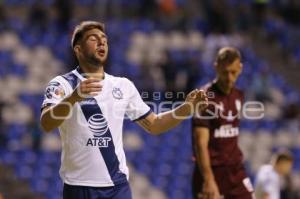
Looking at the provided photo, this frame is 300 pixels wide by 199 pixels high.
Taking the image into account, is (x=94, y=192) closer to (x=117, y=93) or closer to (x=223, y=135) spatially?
(x=117, y=93)

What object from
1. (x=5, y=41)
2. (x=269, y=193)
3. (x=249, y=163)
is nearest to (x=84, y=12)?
(x=5, y=41)

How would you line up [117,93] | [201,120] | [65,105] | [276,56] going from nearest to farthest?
1. [65,105]
2. [117,93]
3. [201,120]
4. [276,56]

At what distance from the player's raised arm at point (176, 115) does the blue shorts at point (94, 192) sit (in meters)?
0.56

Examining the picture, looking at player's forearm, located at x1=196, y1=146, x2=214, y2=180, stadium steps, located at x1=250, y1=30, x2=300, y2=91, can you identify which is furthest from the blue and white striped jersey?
stadium steps, located at x1=250, y1=30, x2=300, y2=91

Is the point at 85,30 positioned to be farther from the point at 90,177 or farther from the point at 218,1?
the point at 218,1

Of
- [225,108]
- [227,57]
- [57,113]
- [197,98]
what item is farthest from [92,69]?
[225,108]

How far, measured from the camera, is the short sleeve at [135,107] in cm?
569

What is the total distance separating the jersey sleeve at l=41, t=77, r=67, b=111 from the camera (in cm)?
518

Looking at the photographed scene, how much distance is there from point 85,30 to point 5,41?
39.7 feet

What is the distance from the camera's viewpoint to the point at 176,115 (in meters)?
5.60

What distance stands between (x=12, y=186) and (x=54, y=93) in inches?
371

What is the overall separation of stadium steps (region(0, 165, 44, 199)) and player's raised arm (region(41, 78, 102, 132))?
916 centimetres

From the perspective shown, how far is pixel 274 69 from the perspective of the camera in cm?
1906

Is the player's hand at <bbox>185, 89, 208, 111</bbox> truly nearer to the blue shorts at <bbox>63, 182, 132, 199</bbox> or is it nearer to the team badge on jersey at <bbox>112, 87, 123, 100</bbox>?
the team badge on jersey at <bbox>112, 87, 123, 100</bbox>
